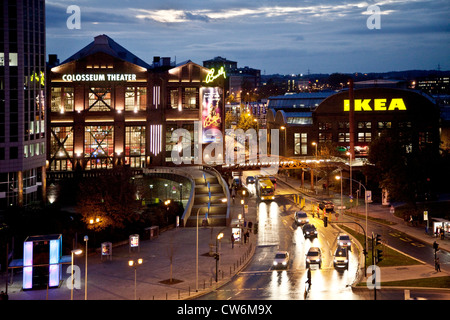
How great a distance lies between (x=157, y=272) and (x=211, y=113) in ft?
215

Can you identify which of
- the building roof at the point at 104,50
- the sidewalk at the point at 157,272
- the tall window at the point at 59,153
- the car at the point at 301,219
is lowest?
the sidewalk at the point at 157,272

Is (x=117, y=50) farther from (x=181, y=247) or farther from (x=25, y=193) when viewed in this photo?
(x=181, y=247)

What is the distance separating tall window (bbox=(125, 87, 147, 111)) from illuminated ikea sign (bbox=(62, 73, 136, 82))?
2.44m

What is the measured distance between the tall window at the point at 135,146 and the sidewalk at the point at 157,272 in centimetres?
4264

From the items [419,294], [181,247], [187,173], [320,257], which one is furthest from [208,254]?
[187,173]

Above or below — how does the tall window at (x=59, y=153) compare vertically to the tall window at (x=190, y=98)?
below

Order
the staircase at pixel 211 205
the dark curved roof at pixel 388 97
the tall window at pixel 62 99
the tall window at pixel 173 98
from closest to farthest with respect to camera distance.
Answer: the staircase at pixel 211 205 < the tall window at pixel 62 99 < the tall window at pixel 173 98 < the dark curved roof at pixel 388 97

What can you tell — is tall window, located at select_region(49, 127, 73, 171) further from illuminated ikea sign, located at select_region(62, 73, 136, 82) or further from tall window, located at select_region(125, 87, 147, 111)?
tall window, located at select_region(125, 87, 147, 111)

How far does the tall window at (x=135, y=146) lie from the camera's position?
105 m

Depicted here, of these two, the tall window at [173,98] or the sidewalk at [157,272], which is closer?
the sidewalk at [157,272]

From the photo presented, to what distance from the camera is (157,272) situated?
48.0m

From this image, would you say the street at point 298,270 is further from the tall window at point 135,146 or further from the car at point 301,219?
the tall window at point 135,146

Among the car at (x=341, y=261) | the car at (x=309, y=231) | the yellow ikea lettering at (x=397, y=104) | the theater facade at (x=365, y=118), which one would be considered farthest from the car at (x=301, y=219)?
the yellow ikea lettering at (x=397, y=104)
